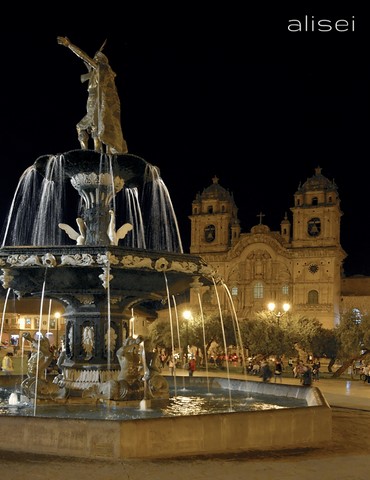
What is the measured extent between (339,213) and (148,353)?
64819 mm

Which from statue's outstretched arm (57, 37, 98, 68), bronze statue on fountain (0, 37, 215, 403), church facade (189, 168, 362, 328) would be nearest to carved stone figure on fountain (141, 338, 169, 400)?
bronze statue on fountain (0, 37, 215, 403)

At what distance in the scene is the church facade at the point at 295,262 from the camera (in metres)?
69.6

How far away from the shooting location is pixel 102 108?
38.8 feet

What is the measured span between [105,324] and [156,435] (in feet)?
13.2

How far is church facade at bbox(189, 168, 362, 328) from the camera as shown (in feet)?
228

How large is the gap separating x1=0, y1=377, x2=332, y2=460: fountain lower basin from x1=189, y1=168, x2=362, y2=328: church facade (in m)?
59.1

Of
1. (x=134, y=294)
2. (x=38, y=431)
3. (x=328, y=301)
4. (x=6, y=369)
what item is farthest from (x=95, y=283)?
(x=328, y=301)

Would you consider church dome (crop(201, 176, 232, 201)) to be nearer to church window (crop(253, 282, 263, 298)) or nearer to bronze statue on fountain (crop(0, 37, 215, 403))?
church window (crop(253, 282, 263, 298))

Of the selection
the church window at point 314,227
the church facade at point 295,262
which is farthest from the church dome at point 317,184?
the church window at point 314,227

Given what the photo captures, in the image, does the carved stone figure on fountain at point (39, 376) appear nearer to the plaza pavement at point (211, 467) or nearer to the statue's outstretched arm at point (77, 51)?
the plaza pavement at point (211, 467)

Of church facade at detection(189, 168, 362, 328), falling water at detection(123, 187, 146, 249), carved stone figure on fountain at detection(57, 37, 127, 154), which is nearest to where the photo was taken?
carved stone figure on fountain at detection(57, 37, 127, 154)

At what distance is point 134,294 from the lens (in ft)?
37.7

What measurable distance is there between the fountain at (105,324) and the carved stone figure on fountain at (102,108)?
0.02 m

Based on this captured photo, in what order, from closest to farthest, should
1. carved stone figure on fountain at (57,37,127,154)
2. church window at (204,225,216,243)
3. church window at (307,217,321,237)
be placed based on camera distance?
carved stone figure on fountain at (57,37,127,154) < church window at (307,217,321,237) < church window at (204,225,216,243)
